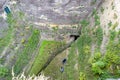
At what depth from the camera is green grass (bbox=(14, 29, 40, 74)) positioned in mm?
22766

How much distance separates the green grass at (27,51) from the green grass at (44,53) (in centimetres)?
82

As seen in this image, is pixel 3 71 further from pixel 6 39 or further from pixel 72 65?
pixel 72 65

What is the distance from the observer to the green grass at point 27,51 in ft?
74.7

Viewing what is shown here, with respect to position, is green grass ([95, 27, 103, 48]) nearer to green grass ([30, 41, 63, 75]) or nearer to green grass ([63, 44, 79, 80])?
green grass ([63, 44, 79, 80])

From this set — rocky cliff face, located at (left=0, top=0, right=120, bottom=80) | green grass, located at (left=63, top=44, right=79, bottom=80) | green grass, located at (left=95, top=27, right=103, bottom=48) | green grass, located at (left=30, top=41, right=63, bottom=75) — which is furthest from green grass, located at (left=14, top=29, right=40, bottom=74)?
green grass, located at (left=95, top=27, right=103, bottom=48)

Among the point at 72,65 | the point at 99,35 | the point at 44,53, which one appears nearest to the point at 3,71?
the point at 44,53

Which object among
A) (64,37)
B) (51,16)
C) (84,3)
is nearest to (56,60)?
(64,37)

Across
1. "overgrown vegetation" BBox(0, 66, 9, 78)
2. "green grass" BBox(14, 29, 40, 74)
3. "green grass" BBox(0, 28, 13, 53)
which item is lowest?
"overgrown vegetation" BBox(0, 66, 9, 78)

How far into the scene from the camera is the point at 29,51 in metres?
23.2

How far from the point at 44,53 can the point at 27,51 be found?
1.60 m

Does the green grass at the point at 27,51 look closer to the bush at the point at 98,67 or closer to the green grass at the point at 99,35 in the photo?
the green grass at the point at 99,35

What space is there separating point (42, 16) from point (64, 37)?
8.85ft

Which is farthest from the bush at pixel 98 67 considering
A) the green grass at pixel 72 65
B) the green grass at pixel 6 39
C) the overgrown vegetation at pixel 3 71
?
the green grass at pixel 6 39

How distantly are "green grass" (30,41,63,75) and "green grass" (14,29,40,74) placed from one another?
0.82 meters
